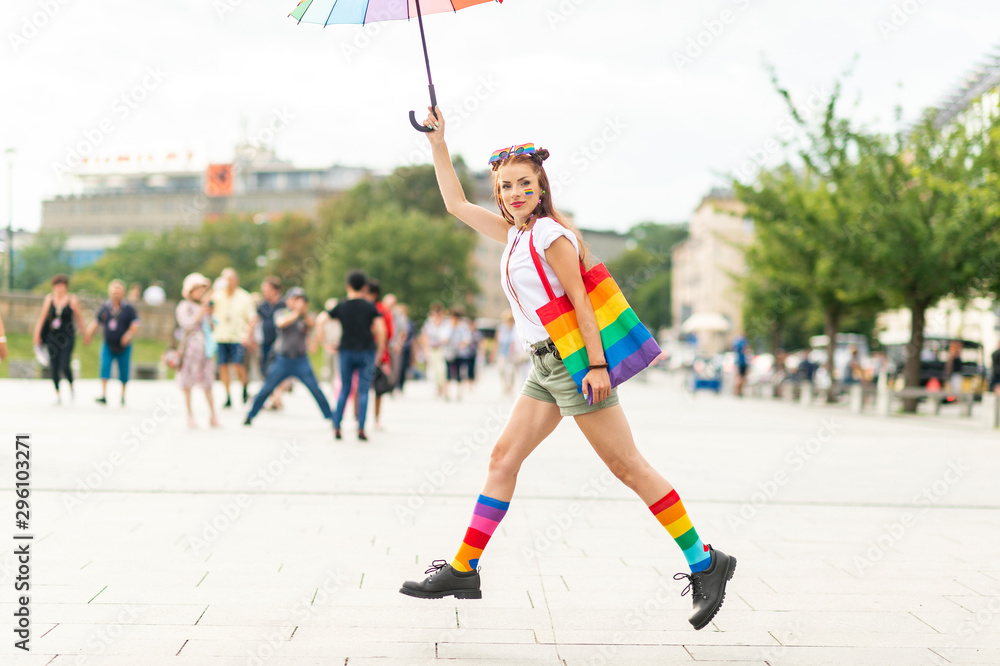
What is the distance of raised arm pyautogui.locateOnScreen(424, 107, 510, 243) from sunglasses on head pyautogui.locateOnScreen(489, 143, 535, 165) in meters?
0.21

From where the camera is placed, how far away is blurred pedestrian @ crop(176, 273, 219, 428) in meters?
11.4

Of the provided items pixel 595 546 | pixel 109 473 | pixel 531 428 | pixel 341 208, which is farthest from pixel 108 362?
pixel 341 208

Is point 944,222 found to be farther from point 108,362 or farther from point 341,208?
point 341,208

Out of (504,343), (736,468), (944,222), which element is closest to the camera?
(736,468)

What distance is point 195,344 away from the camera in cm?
1144

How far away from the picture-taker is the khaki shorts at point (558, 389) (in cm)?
374

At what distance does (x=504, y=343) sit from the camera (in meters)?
21.4

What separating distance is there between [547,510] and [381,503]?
105 centimetres

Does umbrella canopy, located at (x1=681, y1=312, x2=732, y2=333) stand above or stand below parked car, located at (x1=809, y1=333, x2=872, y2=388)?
above

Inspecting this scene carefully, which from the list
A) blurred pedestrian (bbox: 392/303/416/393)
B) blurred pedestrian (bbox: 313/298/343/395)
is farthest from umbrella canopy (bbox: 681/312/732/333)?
blurred pedestrian (bbox: 313/298/343/395)

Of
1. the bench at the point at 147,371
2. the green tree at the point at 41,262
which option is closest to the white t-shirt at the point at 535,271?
the bench at the point at 147,371

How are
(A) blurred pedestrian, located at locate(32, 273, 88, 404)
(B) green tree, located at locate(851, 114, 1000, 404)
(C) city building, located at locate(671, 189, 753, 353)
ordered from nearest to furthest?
(A) blurred pedestrian, located at locate(32, 273, 88, 404) → (B) green tree, located at locate(851, 114, 1000, 404) → (C) city building, located at locate(671, 189, 753, 353)

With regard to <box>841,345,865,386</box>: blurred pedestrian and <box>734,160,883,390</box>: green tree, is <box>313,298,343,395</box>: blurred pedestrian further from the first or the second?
<box>841,345,865,386</box>: blurred pedestrian

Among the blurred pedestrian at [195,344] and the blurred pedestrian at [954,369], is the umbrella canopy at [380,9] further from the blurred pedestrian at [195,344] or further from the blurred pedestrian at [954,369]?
the blurred pedestrian at [954,369]
